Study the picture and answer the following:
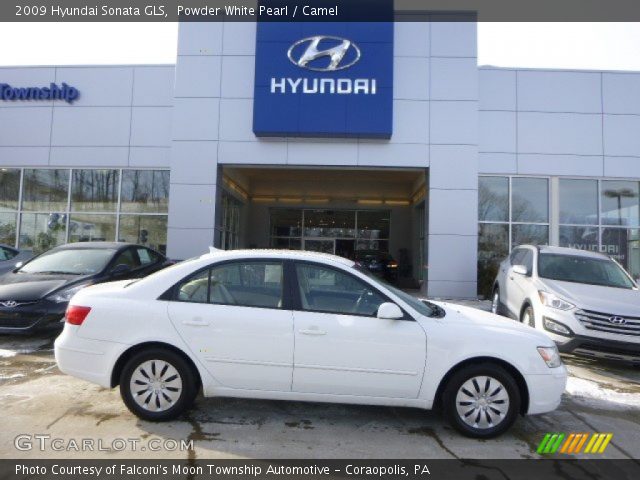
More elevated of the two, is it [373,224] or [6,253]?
[373,224]

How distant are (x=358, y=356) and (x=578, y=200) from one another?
39.8ft

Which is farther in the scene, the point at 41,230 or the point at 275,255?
the point at 41,230

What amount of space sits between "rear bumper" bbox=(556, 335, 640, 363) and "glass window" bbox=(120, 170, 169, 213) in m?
11.6

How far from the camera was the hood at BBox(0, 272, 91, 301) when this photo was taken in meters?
6.33

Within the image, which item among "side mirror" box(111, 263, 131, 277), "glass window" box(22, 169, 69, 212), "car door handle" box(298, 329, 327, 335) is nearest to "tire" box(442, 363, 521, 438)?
"car door handle" box(298, 329, 327, 335)

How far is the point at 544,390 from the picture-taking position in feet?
12.5

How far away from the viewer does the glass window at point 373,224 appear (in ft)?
63.3

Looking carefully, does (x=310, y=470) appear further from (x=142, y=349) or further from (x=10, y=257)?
(x=10, y=257)

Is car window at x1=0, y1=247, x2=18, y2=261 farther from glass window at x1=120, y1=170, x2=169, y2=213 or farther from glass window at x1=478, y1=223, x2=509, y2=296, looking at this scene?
glass window at x1=478, y1=223, x2=509, y2=296

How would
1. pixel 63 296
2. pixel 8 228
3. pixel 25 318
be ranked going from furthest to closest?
pixel 8 228
pixel 63 296
pixel 25 318

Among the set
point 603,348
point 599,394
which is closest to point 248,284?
point 599,394

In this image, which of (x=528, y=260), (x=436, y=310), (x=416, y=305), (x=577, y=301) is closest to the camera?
(x=416, y=305)

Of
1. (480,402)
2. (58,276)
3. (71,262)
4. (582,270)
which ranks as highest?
(582,270)

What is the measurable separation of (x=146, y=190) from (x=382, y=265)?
29.4 feet
